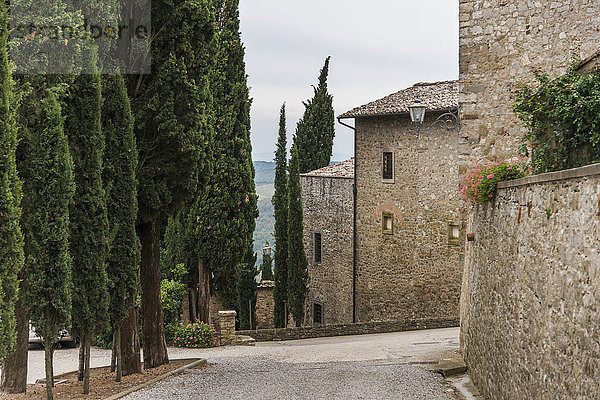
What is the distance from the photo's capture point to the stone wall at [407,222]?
67.5 feet

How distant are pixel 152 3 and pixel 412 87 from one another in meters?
13.9

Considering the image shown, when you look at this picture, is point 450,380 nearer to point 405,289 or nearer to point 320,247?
point 405,289

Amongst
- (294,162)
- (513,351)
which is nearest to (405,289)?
(294,162)

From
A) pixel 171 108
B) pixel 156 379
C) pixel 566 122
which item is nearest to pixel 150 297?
pixel 156 379

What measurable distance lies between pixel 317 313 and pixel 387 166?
694cm

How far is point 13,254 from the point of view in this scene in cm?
679

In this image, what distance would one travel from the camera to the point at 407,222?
2162 centimetres

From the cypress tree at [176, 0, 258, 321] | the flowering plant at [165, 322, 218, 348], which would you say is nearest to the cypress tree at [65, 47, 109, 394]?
the flowering plant at [165, 322, 218, 348]

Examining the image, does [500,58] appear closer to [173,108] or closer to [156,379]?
[173,108]

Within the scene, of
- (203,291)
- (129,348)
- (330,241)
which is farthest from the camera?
(330,241)

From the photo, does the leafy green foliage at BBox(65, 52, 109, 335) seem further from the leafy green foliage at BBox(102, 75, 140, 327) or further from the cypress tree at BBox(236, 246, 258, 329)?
the cypress tree at BBox(236, 246, 258, 329)

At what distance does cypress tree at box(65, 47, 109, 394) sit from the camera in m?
8.54

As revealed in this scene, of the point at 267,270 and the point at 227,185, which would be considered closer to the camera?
the point at 227,185

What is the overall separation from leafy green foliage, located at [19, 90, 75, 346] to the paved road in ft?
6.05
